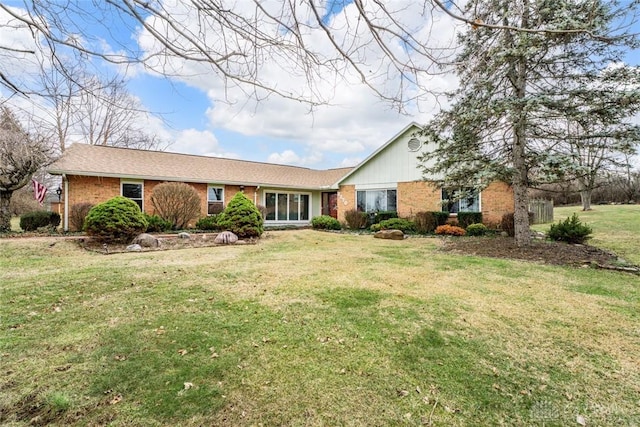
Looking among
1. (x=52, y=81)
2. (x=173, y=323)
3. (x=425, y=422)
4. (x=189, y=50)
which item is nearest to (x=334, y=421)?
(x=425, y=422)

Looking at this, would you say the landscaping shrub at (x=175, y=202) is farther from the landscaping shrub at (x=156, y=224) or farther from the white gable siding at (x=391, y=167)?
the white gable siding at (x=391, y=167)

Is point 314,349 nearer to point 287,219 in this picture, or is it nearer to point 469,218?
point 469,218

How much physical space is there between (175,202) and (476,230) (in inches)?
499

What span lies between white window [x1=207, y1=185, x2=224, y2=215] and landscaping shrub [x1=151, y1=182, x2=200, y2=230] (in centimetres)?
272

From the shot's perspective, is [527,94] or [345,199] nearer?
[527,94]

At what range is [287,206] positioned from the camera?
1991cm

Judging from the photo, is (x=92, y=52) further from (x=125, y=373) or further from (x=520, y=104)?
(x=520, y=104)

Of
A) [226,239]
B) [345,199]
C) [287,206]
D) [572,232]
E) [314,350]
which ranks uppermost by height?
[345,199]

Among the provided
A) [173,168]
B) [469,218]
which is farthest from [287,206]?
[469,218]

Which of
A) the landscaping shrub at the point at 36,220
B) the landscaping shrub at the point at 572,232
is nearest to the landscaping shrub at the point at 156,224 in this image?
the landscaping shrub at the point at 36,220

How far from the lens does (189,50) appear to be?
264 cm

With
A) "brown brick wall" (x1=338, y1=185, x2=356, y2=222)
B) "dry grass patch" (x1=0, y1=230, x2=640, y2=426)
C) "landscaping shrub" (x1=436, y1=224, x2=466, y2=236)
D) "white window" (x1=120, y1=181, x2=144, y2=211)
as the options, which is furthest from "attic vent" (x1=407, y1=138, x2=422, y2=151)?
"white window" (x1=120, y1=181, x2=144, y2=211)

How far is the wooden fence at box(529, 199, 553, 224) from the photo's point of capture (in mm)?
18156

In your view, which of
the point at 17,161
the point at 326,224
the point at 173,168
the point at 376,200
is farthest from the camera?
the point at 376,200
